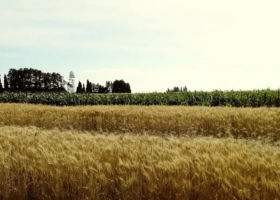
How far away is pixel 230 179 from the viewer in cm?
441

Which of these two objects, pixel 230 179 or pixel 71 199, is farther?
pixel 71 199

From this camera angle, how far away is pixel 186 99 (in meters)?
35.3

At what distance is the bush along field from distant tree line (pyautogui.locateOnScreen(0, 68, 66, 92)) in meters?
46.3

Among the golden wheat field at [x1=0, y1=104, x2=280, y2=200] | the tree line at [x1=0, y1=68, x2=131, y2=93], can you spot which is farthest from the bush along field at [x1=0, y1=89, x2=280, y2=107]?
the tree line at [x1=0, y1=68, x2=131, y2=93]

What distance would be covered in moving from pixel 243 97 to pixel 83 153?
1095 inches

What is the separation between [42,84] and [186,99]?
247 ft

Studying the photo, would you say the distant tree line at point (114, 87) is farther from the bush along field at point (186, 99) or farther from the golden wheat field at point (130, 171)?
the golden wheat field at point (130, 171)

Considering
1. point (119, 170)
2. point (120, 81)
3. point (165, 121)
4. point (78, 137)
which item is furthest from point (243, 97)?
point (120, 81)

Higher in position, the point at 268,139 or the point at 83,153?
the point at 83,153

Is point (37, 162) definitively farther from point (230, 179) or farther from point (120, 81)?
point (120, 81)

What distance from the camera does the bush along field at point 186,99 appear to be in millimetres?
31156

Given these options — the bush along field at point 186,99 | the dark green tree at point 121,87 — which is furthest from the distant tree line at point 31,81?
the bush along field at point 186,99

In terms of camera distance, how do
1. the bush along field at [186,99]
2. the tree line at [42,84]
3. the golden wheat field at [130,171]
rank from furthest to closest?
the tree line at [42,84] < the bush along field at [186,99] < the golden wheat field at [130,171]

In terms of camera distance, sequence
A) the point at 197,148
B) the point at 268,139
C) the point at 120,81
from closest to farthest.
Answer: the point at 197,148 → the point at 268,139 → the point at 120,81
